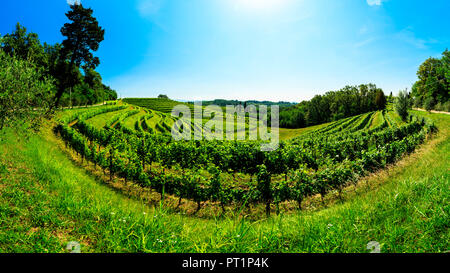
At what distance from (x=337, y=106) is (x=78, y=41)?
113399 mm

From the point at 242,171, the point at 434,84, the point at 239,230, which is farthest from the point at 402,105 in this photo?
the point at 239,230

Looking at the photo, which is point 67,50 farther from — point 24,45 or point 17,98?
point 17,98

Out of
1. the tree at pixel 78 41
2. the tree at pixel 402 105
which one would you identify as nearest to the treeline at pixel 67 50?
the tree at pixel 78 41

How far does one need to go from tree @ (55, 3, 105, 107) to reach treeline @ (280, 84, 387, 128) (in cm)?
9975

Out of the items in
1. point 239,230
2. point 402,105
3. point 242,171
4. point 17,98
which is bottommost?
point 242,171

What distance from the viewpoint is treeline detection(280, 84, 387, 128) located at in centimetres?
9656

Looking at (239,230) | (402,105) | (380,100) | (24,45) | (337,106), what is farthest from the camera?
(337,106)

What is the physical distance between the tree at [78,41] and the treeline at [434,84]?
8604 centimetres

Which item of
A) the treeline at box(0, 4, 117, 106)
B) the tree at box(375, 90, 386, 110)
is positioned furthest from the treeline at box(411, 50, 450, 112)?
the treeline at box(0, 4, 117, 106)

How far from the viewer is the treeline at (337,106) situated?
96562mm

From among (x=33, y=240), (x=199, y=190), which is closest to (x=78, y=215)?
(x=33, y=240)

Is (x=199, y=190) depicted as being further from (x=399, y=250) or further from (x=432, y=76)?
(x=432, y=76)

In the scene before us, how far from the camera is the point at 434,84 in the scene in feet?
208

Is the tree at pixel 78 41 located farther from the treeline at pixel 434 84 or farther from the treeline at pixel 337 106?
the treeline at pixel 337 106
